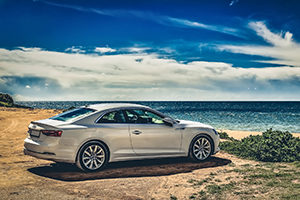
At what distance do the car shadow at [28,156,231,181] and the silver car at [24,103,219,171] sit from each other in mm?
268

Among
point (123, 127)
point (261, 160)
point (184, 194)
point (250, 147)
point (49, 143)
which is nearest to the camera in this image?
point (184, 194)

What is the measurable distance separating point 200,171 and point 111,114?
2.60 m

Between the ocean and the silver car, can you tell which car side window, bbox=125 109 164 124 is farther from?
the ocean

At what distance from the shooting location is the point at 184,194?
5.73 metres

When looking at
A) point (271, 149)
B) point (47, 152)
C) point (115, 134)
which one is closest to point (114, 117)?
point (115, 134)

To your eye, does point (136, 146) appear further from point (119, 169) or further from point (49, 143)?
point (49, 143)

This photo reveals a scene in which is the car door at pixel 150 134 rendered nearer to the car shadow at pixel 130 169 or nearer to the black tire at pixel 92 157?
the car shadow at pixel 130 169

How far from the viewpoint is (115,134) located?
7.36m

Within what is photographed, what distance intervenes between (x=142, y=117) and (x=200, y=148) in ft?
6.29

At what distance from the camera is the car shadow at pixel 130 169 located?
6.98 m

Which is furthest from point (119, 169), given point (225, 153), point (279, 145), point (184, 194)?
point (279, 145)

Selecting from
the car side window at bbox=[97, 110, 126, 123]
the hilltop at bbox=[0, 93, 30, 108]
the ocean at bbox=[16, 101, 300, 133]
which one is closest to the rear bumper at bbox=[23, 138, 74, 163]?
the car side window at bbox=[97, 110, 126, 123]

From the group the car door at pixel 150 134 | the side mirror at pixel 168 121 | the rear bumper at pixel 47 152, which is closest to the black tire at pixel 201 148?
the car door at pixel 150 134

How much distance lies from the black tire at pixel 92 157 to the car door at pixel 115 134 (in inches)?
7.3
